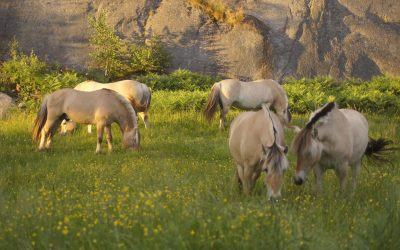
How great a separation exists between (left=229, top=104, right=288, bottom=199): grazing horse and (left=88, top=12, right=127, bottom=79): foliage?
758 inches

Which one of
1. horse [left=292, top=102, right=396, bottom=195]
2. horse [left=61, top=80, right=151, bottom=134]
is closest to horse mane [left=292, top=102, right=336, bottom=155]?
horse [left=292, top=102, right=396, bottom=195]

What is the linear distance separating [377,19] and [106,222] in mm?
30695

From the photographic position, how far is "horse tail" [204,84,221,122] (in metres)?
18.7

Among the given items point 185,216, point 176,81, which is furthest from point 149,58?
point 185,216

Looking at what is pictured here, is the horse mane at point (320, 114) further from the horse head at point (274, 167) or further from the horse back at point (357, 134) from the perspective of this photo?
the horse head at point (274, 167)

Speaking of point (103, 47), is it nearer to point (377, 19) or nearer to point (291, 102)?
point (291, 102)

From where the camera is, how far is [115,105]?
15008 mm

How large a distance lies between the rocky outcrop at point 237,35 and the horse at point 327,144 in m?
20.6

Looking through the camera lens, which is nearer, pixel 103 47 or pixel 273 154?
pixel 273 154

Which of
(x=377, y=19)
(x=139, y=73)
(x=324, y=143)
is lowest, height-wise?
(x=139, y=73)

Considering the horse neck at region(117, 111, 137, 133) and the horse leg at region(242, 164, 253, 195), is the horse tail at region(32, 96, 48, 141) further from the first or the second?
the horse leg at region(242, 164, 253, 195)

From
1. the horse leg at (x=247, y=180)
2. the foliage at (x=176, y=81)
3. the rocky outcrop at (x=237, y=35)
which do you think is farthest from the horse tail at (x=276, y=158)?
the rocky outcrop at (x=237, y=35)

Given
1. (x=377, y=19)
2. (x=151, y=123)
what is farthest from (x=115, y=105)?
(x=377, y=19)

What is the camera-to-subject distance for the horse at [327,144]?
8234 mm
